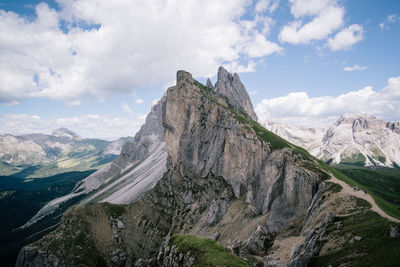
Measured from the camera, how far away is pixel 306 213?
53562 mm

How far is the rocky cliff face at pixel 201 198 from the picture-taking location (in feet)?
201

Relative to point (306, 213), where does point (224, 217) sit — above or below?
below

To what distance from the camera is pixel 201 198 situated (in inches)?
3890

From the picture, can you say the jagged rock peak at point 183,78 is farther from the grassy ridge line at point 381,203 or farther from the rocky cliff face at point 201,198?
the grassy ridge line at point 381,203

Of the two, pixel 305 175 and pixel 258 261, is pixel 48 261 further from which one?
pixel 305 175

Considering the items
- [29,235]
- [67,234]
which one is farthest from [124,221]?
[29,235]

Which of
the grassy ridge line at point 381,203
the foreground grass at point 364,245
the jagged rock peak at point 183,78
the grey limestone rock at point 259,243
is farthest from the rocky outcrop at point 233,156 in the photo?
the foreground grass at point 364,245

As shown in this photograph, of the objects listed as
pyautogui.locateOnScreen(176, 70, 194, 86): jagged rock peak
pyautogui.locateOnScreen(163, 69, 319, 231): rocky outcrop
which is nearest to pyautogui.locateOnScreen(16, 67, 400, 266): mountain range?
A: pyautogui.locateOnScreen(163, 69, 319, 231): rocky outcrop

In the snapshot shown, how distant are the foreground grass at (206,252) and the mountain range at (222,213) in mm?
189

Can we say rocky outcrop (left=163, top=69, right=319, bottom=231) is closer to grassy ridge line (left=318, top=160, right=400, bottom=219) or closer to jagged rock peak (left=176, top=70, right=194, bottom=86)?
jagged rock peak (left=176, top=70, right=194, bottom=86)

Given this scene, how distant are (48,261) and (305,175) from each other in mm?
90516

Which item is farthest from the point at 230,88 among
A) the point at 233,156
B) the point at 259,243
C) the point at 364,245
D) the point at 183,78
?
the point at 364,245

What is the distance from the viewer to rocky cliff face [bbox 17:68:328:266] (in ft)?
201

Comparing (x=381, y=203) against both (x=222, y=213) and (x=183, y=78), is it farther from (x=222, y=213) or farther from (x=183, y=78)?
(x=183, y=78)
